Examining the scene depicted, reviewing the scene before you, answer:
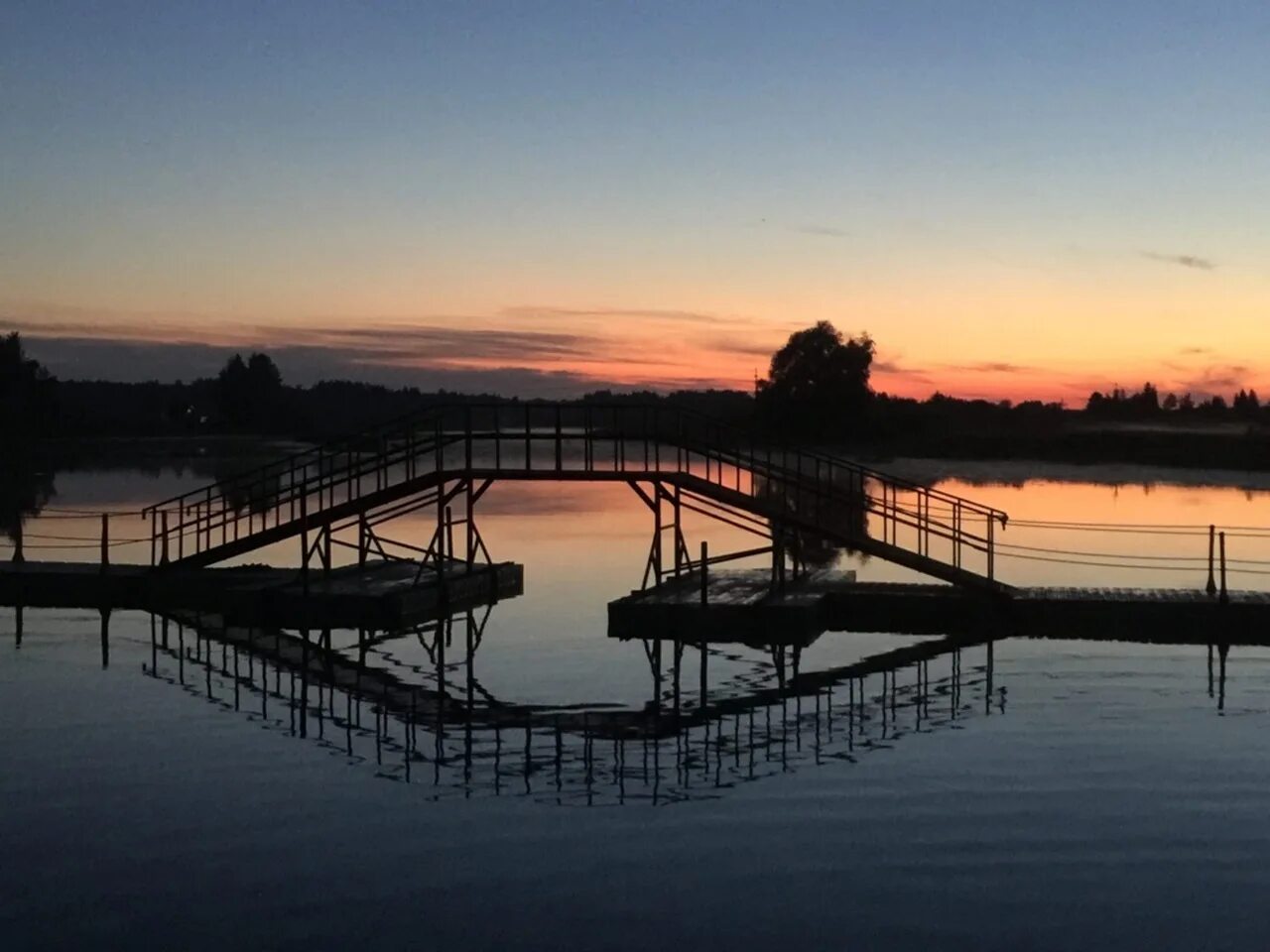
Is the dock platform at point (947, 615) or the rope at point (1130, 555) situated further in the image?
the rope at point (1130, 555)

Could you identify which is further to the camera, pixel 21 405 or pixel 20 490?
pixel 21 405

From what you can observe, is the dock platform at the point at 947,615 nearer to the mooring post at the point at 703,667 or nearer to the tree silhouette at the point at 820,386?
the mooring post at the point at 703,667

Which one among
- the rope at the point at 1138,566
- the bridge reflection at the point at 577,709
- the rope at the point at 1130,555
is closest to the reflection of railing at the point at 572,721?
the bridge reflection at the point at 577,709

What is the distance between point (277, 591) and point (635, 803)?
57.4 ft

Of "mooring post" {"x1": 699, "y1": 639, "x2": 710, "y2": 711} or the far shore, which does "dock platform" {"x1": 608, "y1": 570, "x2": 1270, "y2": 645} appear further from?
the far shore

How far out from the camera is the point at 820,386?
140625 mm

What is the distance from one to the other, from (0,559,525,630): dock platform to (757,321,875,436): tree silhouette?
342 ft

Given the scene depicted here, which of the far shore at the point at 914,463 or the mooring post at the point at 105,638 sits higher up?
the far shore at the point at 914,463

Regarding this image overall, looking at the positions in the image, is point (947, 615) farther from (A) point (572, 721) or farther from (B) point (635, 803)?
(B) point (635, 803)

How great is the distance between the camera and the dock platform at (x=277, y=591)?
31.0 m

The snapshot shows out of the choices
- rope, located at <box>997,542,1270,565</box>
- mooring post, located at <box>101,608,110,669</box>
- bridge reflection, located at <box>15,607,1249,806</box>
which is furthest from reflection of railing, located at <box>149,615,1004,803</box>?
rope, located at <box>997,542,1270,565</box>

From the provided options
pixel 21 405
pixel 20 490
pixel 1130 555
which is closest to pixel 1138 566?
pixel 1130 555

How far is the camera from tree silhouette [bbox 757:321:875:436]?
456ft

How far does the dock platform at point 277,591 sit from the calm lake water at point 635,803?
10.0ft
